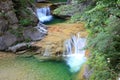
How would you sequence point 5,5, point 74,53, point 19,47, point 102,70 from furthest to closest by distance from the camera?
1. point 5,5
2. point 19,47
3. point 74,53
4. point 102,70

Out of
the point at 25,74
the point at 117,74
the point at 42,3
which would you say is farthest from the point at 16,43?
the point at 42,3

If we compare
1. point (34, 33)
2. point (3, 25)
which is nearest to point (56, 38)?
point (34, 33)

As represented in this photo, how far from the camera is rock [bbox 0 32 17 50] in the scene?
1354cm

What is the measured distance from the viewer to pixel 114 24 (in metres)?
7.44

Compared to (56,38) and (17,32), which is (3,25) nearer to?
(17,32)

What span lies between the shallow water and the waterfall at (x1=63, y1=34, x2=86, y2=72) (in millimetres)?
400

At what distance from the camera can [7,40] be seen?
1362 centimetres

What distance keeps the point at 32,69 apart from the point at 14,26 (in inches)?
156

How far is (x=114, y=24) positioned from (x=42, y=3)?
622 inches

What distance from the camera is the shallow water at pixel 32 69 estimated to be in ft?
32.9

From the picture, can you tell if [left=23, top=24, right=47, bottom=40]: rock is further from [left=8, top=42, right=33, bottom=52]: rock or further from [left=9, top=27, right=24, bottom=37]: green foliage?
[left=8, top=42, right=33, bottom=52]: rock

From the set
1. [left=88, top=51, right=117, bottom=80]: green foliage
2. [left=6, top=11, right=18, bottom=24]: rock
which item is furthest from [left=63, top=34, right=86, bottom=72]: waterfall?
[left=88, top=51, right=117, bottom=80]: green foliage

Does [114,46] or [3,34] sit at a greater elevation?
[114,46]

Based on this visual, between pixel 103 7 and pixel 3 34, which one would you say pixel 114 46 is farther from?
pixel 3 34
